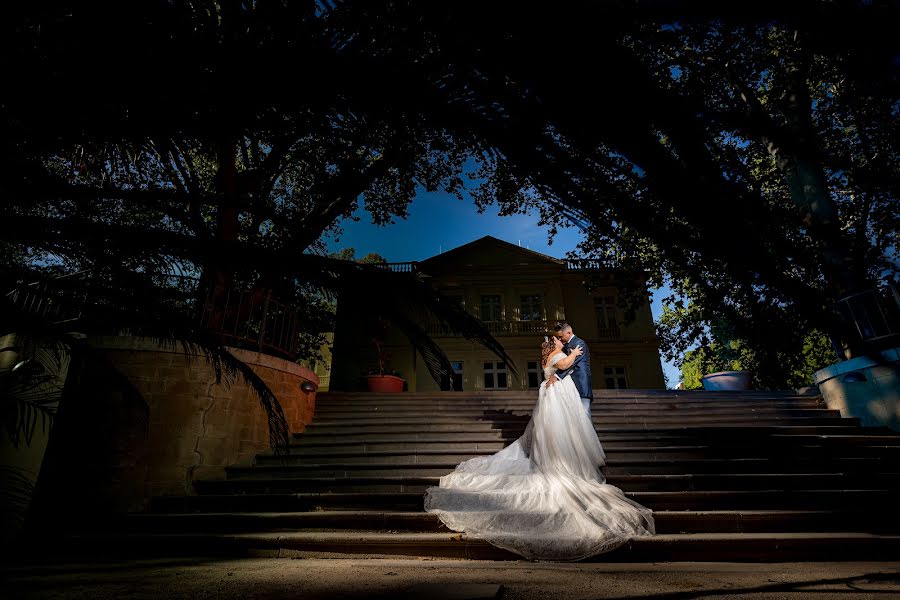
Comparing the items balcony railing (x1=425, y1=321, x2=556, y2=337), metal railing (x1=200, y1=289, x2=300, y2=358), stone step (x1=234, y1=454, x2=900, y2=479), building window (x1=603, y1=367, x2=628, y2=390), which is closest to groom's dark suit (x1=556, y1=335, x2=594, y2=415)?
stone step (x1=234, y1=454, x2=900, y2=479)

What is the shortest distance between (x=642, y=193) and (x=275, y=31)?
0.77 metres

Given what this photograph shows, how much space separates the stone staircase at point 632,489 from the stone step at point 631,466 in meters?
0.02

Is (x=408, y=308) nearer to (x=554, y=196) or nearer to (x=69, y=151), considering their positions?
(x=554, y=196)

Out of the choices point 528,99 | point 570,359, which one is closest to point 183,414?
point 570,359

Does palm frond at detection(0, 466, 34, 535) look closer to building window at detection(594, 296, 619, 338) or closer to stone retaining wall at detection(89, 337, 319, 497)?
stone retaining wall at detection(89, 337, 319, 497)

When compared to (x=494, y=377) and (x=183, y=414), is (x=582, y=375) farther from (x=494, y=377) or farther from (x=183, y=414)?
(x=494, y=377)

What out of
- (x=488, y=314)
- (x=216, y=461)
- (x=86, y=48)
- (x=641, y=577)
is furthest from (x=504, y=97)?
(x=488, y=314)

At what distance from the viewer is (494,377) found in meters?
18.8

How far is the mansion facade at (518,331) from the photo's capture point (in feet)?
60.5

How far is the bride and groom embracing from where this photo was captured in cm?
359

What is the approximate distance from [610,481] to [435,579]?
302 centimetres

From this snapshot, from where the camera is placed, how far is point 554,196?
66cm

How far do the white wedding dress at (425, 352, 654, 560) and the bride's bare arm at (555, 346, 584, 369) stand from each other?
98mm

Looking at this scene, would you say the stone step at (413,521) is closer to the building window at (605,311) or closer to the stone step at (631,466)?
the stone step at (631,466)
